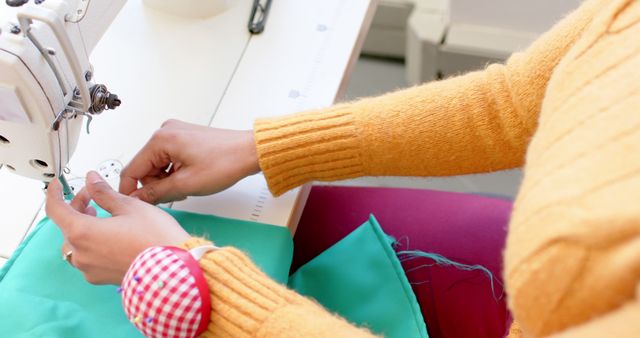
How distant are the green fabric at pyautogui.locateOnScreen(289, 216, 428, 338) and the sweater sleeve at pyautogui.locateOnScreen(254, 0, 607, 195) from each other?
0.36 feet

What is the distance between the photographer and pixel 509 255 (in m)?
0.54

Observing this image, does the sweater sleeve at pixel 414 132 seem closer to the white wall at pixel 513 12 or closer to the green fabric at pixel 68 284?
the green fabric at pixel 68 284

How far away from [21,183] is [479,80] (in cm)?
68

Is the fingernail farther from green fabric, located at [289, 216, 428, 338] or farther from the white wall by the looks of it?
Answer: the white wall

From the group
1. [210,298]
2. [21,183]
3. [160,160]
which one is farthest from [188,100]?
[210,298]

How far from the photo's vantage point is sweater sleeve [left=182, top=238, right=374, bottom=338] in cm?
68

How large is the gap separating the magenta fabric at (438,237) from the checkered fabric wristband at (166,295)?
0.29 meters

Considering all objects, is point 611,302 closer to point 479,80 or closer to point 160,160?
point 479,80

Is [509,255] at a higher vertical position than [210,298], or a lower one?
higher

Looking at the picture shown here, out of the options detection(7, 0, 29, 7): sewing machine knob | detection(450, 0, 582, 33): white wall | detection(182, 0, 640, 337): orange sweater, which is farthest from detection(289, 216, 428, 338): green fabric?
detection(450, 0, 582, 33): white wall

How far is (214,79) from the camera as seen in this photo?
1060mm

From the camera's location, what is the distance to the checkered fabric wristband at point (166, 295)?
2.22 feet

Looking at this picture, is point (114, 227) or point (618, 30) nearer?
point (618, 30)

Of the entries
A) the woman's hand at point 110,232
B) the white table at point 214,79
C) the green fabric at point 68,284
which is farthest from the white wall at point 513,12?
the woman's hand at point 110,232
